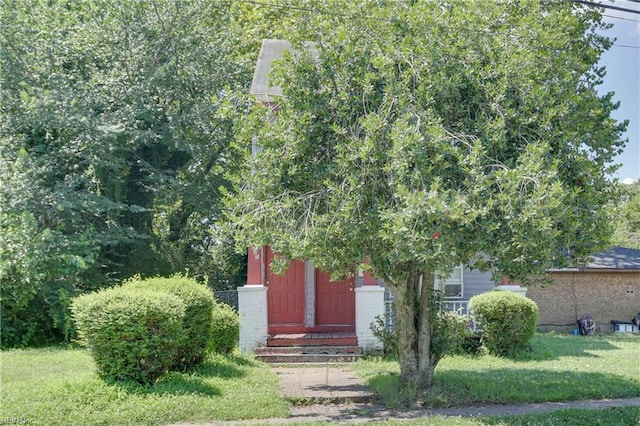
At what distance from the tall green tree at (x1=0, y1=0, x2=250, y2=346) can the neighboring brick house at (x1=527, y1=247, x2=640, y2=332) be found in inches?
463

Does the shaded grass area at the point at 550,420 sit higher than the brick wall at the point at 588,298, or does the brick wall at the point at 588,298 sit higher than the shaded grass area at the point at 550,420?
the brick wall at the point at 588,298

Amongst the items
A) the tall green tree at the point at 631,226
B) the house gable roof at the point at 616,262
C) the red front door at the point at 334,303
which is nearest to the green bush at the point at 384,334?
the red front door at the point at 334,303

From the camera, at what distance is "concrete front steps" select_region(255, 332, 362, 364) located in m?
13.0

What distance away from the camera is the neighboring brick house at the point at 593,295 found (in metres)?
21.6

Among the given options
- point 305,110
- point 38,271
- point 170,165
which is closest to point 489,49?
point 305,110

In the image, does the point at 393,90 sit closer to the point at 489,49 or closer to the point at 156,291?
the point at 489,49

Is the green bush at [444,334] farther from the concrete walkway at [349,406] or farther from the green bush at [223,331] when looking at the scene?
the green bush at [223,331]

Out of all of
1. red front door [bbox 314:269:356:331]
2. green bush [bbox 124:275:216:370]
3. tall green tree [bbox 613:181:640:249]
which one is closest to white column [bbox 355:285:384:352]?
red front door [bbox 314:269:356:331]

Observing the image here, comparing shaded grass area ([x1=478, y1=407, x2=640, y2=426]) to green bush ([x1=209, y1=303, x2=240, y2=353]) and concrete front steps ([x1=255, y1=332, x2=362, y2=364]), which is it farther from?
green bush ([x1=209, y1=303, x2=240, y2=353])

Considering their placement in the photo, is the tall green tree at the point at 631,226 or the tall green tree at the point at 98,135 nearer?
the tall green tree at the point at 98,135

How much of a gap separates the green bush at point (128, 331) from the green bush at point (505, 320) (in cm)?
705

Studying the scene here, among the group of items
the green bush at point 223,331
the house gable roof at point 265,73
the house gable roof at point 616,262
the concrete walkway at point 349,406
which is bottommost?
the concrete walkway at point 349,406

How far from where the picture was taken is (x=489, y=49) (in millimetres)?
9008

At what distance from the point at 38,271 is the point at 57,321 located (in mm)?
1235
